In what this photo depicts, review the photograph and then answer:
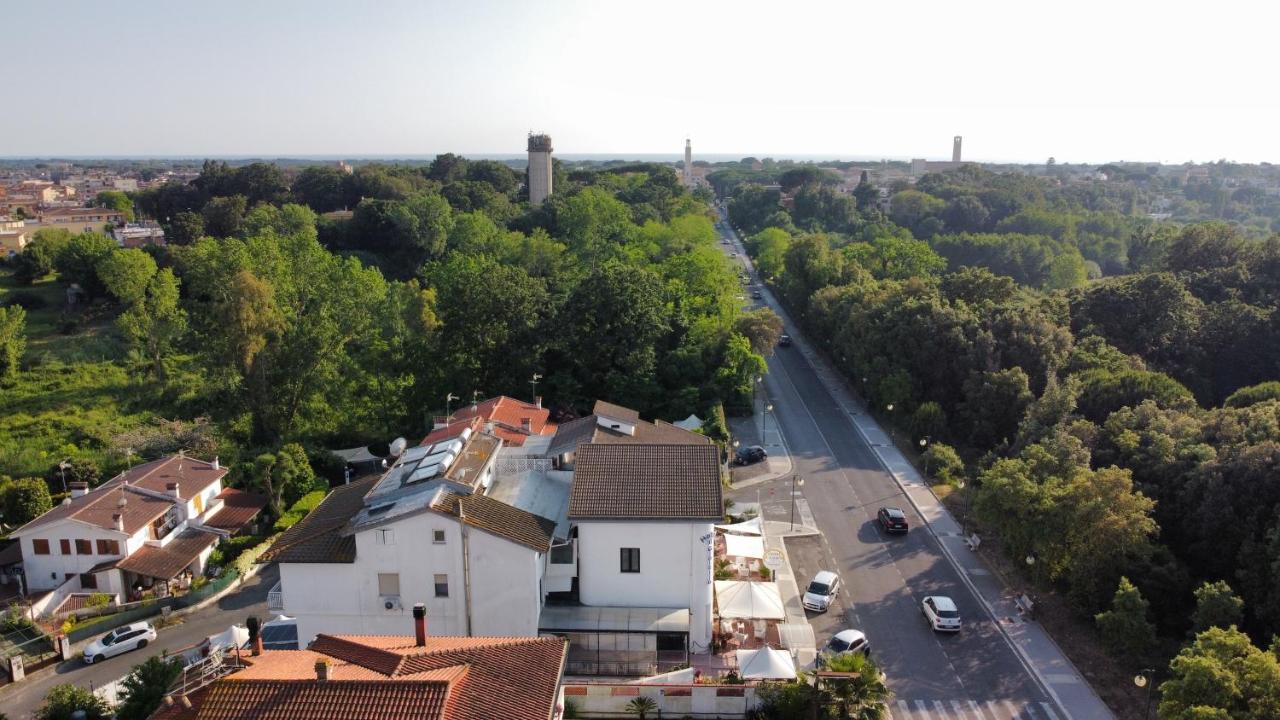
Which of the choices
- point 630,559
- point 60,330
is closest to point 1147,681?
point 630,559

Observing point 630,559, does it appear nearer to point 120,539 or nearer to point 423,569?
point 423,569

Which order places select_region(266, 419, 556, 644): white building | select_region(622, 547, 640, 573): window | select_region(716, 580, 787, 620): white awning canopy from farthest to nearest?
select_region(716, 580, 787, 620): white awning canopy, select_region(622, 547, 640, 573): window, select_region(266, 419, 556, 644): white building

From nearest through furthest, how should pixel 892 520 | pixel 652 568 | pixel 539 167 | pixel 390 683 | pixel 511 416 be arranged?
pixel 390 683, pixel 652 568, pixel 892 520, pixel 511 416, pixel 539 167

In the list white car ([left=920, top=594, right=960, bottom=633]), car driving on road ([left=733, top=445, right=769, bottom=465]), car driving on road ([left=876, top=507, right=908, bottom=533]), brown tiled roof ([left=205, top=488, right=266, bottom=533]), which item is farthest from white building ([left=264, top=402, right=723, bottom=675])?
car driving on road ([left=733, top=445, right=769, bottom=465])

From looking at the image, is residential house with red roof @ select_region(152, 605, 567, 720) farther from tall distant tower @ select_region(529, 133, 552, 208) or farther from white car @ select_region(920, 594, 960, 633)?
tall distant tower @ select_region(529, 133, 552, 208)

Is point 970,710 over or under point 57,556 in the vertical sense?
under

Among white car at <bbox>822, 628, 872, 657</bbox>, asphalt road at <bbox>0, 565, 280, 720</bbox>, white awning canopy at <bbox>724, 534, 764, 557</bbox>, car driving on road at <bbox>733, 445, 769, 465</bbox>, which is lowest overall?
asphalt road at <bbox>0, 565, 280, 720</bbox>

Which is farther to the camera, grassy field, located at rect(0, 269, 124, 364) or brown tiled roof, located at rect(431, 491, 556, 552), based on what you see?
grassy field, located at rect(0, 269, 124, 364)
